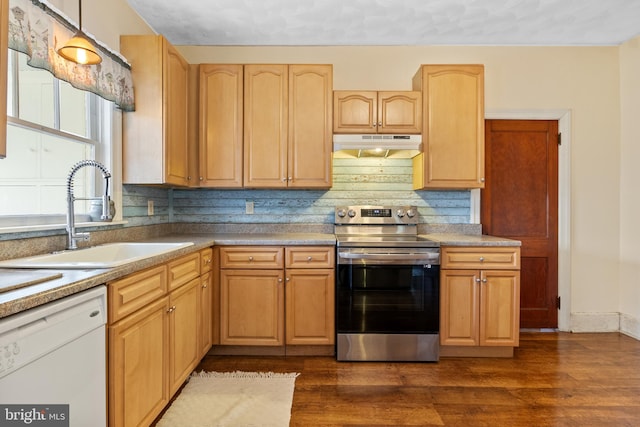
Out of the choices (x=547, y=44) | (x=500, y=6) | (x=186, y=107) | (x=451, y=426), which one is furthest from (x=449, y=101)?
(x=451, y=426)

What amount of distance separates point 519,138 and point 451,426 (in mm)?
2571

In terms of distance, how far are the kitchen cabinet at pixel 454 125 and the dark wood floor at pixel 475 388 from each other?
141 centimetres

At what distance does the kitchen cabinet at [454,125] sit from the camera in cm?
287

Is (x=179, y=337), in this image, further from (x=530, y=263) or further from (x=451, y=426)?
(x=530, y=263)

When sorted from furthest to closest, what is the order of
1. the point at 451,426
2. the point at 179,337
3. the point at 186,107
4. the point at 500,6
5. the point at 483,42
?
the point at 483,42 < the point at 186,107 < the point at 500,6 < the point at 179,337 < the point at 451,426

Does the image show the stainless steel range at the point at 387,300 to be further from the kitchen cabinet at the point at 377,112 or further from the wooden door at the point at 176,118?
the wooden door at the point at 176,118

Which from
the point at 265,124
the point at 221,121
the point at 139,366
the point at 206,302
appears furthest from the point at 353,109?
the point at 139,366

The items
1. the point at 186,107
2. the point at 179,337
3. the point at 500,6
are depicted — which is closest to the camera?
the point at 179,337

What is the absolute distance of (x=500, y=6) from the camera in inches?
103

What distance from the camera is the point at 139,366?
1.53 m

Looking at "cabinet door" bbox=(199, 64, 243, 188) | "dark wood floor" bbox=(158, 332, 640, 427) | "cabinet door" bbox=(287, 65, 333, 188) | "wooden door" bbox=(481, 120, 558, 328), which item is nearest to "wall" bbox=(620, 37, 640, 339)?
"dark wood floor" bbox=(158, 332, 640, 427)

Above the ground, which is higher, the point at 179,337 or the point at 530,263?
the point at 530,263

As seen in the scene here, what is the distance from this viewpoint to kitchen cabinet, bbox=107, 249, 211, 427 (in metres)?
1.36

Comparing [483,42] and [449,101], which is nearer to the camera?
[449,101]
